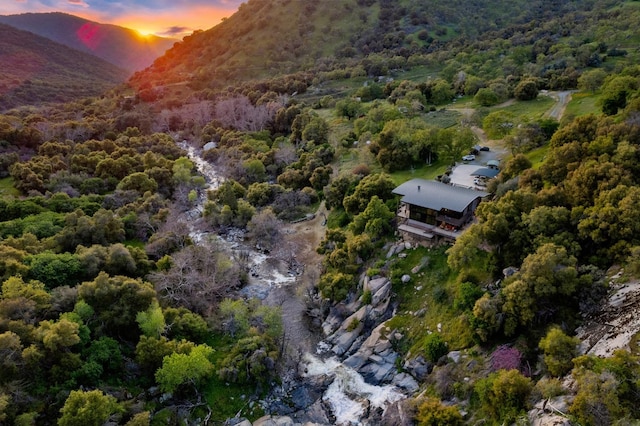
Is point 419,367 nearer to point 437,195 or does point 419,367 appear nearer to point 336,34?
point 437,195

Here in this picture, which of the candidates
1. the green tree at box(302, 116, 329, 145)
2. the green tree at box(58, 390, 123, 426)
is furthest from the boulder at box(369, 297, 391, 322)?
the green tree at box(302, 116, 329, 145)

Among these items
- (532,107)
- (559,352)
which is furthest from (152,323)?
(532,107)

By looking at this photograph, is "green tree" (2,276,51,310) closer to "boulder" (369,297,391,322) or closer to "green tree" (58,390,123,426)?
"green tree" (58,390,123,426)

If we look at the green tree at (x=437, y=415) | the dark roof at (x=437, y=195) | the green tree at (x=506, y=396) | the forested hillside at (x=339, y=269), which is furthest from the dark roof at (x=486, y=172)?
the green tree at (x=437, y=415)

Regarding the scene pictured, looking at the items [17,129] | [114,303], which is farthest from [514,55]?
[17,129]

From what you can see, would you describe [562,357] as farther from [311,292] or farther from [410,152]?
[410,152]
